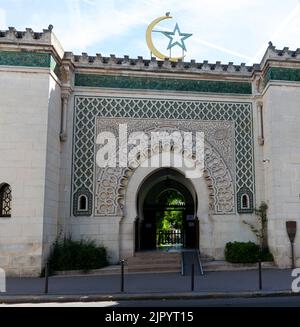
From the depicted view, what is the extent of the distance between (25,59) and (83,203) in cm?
426

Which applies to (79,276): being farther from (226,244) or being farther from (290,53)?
(290,53)

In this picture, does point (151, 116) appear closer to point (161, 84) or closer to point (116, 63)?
point (161, 84)

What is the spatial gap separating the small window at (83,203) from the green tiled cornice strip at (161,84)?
11.2 ft

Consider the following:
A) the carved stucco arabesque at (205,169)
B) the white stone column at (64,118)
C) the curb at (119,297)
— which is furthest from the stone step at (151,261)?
the white stone column at (64,118)

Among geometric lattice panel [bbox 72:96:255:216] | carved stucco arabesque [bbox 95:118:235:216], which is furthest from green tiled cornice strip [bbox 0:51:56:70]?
carved stucco arabesque [bbox 95:118:235:216]

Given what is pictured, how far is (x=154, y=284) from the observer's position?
27.0ft

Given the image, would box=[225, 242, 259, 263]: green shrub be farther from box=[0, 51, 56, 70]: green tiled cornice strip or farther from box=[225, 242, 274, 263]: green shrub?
box=[0, 51, 56, 70]: green tiled cornice strip

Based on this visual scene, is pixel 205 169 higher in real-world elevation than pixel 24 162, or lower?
higher

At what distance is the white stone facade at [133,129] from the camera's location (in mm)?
9945

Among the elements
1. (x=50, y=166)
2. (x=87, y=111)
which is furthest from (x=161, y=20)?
(x=50, y=166)

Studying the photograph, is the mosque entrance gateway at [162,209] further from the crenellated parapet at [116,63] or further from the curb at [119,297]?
the curb at [119,297]

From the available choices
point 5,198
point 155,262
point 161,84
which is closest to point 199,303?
point 155,262

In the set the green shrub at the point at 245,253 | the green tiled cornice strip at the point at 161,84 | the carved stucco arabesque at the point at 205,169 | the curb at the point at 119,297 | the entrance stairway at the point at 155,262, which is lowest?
the curb at the point at 119,297

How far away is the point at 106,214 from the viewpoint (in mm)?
11008
